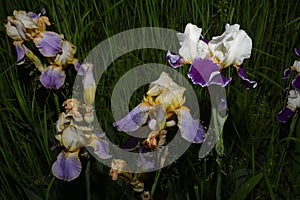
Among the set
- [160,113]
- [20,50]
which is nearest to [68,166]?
[160,113]

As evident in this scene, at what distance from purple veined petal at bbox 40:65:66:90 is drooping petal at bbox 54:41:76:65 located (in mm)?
28

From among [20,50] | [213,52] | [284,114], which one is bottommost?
[284,114]

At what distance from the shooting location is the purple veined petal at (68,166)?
3.10ft

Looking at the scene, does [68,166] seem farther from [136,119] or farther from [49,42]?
[49,42]

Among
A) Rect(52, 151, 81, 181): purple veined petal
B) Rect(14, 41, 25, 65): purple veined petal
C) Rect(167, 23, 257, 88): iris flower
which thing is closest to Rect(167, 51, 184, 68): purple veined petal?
Rect(167, 23, 257, 88): iris flower

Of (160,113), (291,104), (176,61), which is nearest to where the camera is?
(160,113)

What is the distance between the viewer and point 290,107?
1168 millimetres

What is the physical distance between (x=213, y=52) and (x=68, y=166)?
12.9 inches

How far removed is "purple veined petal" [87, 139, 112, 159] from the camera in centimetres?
94

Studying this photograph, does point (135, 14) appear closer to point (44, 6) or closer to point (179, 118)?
point (44, 6)

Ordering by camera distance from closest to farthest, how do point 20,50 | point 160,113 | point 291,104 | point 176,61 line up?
1. point 160,113
2. point 176,61
3. point 291,104
4. point 20,50

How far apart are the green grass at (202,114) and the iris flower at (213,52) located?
16 cm

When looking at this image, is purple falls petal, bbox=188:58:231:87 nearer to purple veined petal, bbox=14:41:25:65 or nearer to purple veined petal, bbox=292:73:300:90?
purple veined petal, bbox=292:73:300:90

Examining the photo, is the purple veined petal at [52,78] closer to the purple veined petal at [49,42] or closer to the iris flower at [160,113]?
the purple veined petal at [49,42]
